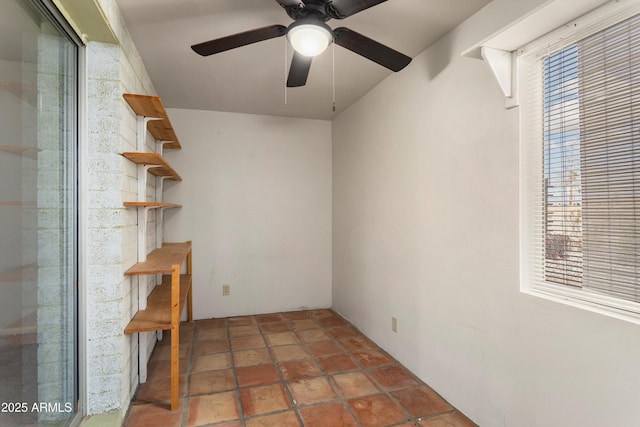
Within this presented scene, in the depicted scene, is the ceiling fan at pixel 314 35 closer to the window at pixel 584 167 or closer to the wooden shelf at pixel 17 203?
the window at pixel 584 167

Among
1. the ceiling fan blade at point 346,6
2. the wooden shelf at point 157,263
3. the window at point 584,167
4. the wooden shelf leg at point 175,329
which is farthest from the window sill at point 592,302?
the wooden shelf at point 157,263

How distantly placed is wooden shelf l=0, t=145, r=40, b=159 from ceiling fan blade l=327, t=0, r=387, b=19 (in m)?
1.35

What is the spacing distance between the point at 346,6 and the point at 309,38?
0.22 metres

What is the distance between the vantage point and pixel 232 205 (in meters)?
3.76

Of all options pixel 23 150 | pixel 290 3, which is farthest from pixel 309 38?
pixel 23 150

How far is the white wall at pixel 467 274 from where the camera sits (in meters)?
1.37

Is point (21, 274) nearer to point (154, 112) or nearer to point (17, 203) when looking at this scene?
point (17, 203)

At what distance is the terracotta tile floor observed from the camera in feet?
6.39

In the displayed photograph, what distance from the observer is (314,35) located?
1.50 m

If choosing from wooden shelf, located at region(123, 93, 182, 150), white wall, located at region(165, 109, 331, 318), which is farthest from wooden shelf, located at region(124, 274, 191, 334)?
wooden shelf, located at region(123, 93, 182, 150)

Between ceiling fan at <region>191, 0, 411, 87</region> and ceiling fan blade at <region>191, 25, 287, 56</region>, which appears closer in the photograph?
ceiling fan at <region>191, 0, 411, 87</region>

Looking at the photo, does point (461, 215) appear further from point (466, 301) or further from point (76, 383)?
point (76, 383)

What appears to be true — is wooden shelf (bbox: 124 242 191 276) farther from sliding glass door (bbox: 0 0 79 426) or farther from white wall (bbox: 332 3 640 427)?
white wall (bbox: 332 3 640 427)

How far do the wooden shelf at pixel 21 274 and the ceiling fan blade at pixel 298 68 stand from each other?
1.55 m
